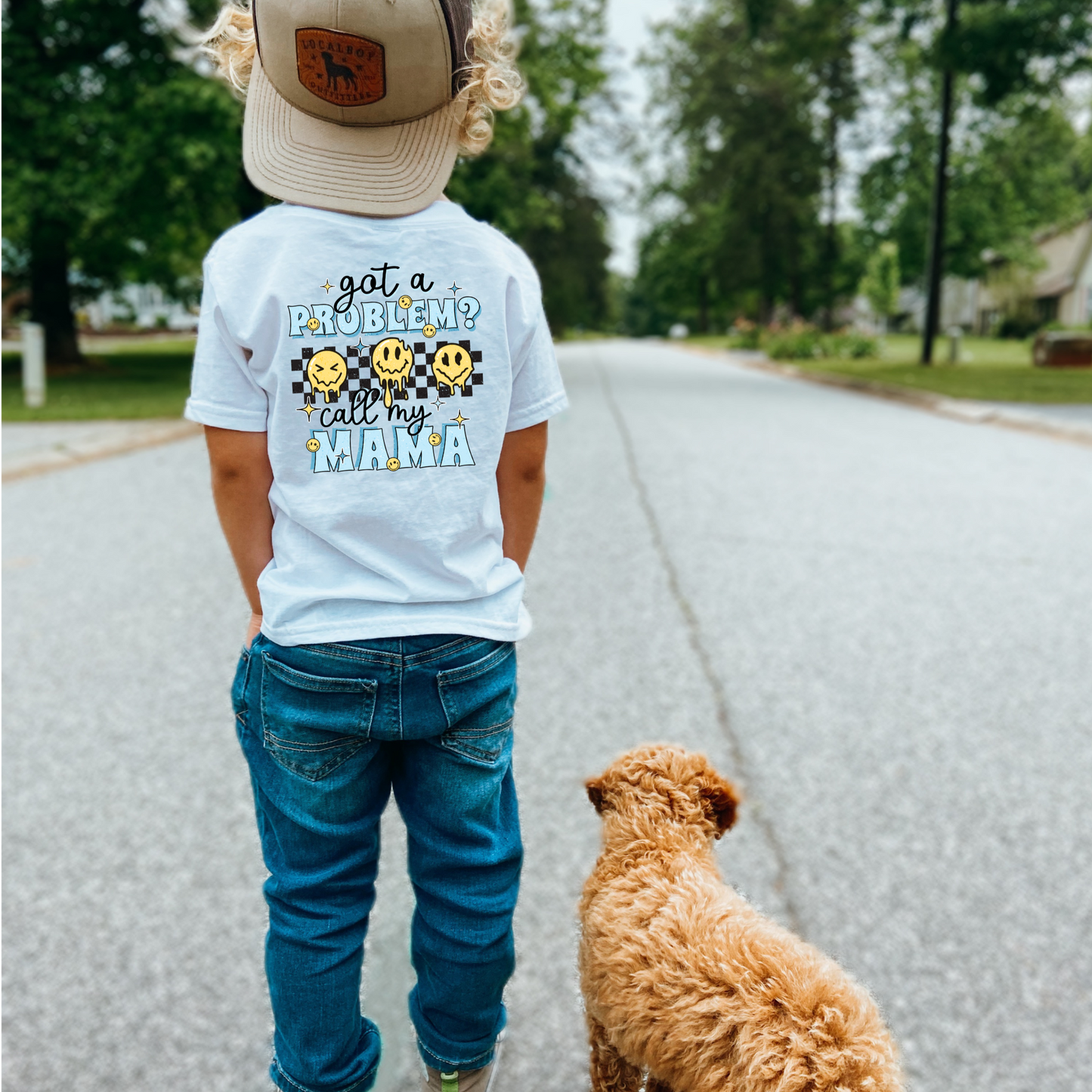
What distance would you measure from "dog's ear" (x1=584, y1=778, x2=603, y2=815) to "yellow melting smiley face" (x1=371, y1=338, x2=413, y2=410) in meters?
0.63

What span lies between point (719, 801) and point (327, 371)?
2.64ft

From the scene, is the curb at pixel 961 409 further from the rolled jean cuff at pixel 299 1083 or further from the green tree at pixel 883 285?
the green tree at pixel 883 285

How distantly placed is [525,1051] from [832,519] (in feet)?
17.6

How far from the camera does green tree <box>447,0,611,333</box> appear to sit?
1845 centimetres

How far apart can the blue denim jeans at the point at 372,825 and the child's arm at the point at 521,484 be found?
160 millimetres

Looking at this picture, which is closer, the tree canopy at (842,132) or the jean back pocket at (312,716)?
the jean back pocket at (312,716)

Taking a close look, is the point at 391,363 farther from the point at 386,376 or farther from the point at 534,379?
the point at 534,379

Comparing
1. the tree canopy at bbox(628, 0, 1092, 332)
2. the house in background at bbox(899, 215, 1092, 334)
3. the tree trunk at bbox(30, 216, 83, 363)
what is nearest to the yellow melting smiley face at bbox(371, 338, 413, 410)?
the tree canopy at bbox(628, 0, 1092, 332)

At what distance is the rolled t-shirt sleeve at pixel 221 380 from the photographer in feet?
4.15

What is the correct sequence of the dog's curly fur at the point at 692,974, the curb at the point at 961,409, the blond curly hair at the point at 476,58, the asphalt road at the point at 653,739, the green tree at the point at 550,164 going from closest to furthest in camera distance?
the dog's curly fur at the point at 692,974 < the blond curly hair at the point at 476,58 < the asphalt road at the point at 653,739 < the curb at the point at 961,409 < the green tree at the point at 550,164

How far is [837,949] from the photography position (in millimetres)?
2420

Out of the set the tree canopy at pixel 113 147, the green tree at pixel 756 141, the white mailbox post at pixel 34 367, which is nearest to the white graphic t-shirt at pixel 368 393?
the white mailbox post at pixel 34 367

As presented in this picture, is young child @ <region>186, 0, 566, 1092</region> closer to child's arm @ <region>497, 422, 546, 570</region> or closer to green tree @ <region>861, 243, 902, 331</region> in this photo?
child's arm @ <region>497, 422, 546, 570</region>

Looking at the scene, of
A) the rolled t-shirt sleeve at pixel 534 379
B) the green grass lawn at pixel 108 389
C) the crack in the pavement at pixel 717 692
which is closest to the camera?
the rolled t-shirt sleeve at pixel 534 379
